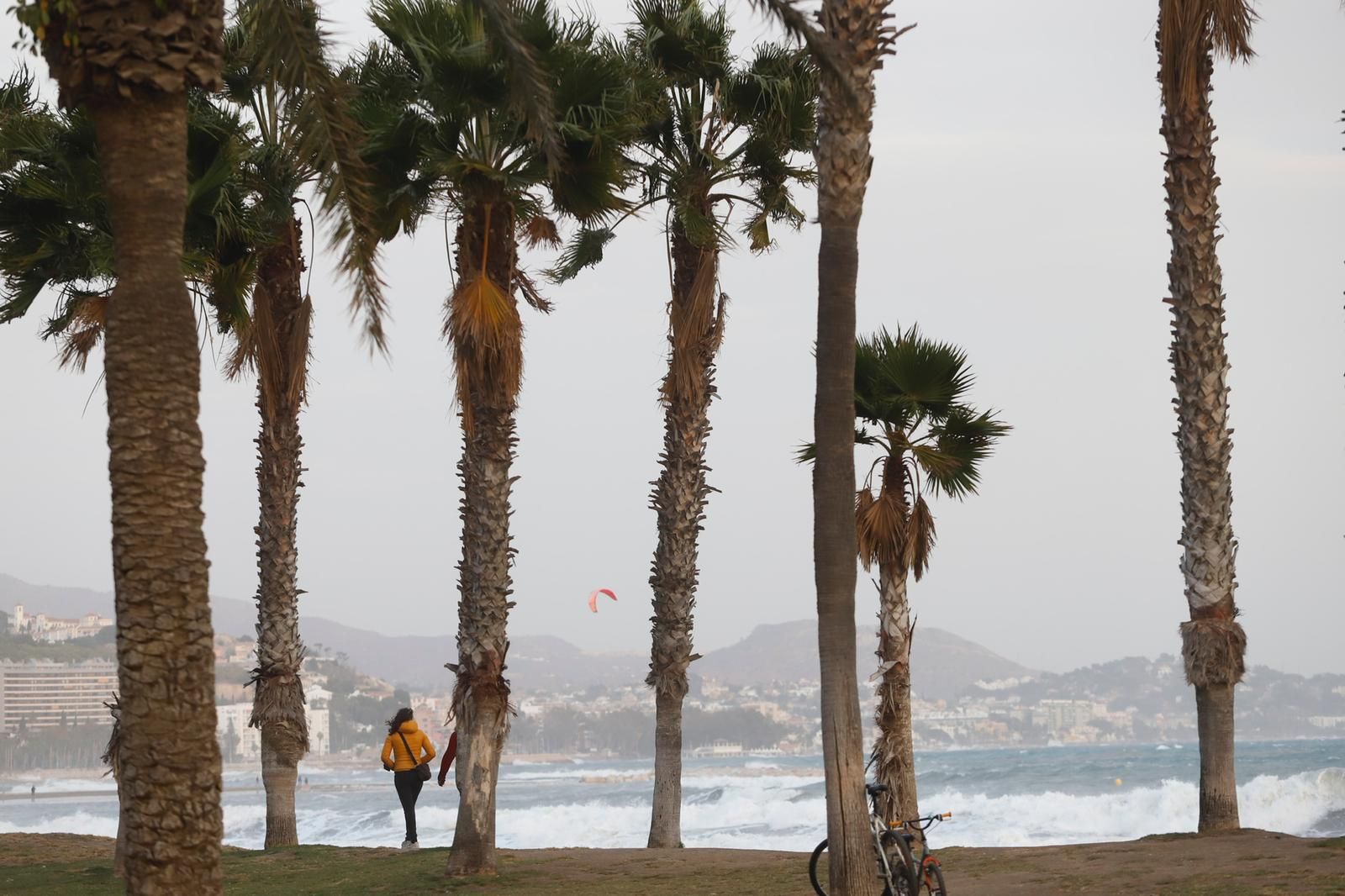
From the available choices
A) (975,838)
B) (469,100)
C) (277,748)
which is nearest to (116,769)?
(277,748)

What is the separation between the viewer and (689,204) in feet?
59.3

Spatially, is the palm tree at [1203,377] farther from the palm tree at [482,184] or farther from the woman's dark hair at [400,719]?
the woman's dark hair at [400,719]

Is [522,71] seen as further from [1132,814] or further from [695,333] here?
[1132,814]

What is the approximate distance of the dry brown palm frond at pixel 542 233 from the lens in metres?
22.8

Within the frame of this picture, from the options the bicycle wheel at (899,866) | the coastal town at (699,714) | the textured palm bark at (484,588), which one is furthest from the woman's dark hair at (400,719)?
the coastal town at (699,714)

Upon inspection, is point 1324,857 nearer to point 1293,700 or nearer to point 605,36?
point 605,36

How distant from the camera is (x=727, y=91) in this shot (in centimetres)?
1795

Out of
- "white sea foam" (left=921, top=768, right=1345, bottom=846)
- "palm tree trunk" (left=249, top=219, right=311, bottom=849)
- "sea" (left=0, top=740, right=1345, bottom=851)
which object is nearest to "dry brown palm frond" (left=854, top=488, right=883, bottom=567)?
"palm tree trunk" (left=249, top=219, right=311, bottom=849)

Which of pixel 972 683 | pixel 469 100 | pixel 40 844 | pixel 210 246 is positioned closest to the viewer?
pixel 469 100

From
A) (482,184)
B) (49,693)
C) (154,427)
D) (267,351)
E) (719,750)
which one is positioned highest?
(482,184)

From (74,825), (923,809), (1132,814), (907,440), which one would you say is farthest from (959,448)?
(74,825)

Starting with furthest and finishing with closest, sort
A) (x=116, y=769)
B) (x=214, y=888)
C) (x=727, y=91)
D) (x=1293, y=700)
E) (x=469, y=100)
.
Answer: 1. (x=1293, y=700)
2. (x=727, y=91)
3. (x=116, y=769)
4. (x=469, y=100)
5. (x=214, y=888)

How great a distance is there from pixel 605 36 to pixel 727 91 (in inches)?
85.6

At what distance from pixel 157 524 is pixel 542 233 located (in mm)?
16251
